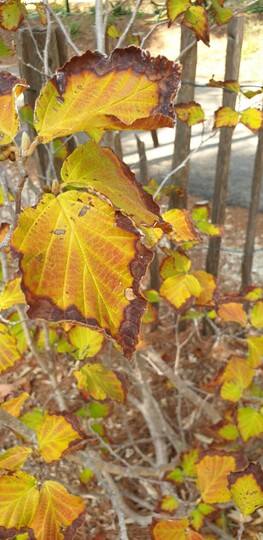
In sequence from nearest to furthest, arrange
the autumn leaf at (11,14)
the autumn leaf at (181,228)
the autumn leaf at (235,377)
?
the autumn leaf at (181,228) → the autumn leaf at (11,14) → the autumn leaf at (235,377)

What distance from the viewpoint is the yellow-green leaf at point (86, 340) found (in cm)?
125

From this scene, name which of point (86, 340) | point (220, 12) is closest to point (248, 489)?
point (86, 340)

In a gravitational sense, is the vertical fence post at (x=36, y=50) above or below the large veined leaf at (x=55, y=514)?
above

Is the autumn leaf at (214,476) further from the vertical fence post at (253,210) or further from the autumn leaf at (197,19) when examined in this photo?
the vertical fence post at (253,210)

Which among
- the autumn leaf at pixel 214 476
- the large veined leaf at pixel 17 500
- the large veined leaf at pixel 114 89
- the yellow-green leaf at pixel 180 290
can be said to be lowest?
the autumn leaf at pixel 214 476

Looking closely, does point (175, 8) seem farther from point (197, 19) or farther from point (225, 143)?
point (225, 143)

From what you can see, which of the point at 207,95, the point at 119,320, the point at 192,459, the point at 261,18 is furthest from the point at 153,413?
the point at 207,95

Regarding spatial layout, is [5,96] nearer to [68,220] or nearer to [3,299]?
[68,220]

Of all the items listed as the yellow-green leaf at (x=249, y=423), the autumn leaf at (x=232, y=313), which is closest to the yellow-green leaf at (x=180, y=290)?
the autumn leaf at (x=232, y=313)

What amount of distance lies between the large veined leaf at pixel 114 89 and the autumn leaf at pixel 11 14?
0.97 metres

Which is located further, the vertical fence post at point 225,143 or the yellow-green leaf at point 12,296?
the vertical fence post at point 225,143

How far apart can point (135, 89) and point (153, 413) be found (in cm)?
143

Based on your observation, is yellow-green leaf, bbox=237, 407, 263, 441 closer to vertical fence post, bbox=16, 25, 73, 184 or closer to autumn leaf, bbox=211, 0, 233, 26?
autumn leaf, bbox=211, 0, 233, 26

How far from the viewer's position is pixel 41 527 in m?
0.91
